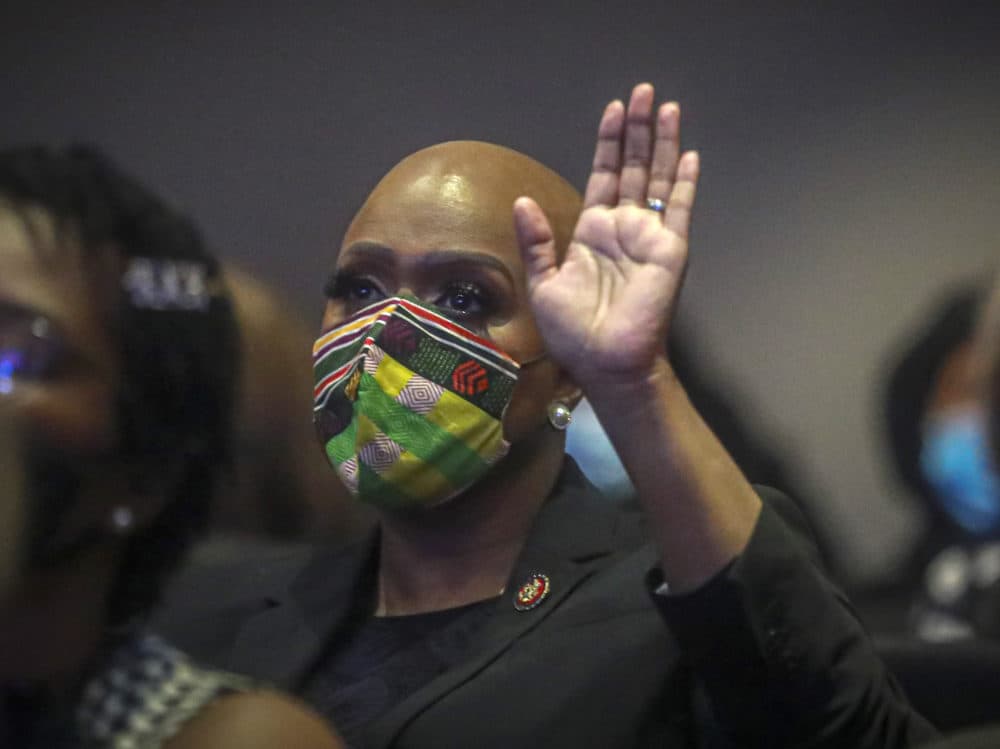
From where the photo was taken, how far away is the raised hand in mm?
1488

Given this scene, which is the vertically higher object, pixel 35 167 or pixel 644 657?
pixel 35 167

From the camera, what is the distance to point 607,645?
1692 mm

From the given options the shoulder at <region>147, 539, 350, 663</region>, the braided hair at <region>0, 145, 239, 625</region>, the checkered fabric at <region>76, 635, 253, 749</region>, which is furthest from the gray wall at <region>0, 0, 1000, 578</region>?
the checkered fabric at <region>76, 635, 253, 749</region>

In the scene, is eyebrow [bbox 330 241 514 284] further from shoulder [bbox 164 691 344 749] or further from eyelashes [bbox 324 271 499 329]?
shoulder [bbox 164 691 344 749]

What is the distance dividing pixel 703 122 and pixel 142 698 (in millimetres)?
1101

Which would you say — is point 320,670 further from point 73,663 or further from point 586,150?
point 586,150

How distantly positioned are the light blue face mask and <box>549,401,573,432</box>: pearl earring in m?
0.48

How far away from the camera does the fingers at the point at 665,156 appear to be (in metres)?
1.60

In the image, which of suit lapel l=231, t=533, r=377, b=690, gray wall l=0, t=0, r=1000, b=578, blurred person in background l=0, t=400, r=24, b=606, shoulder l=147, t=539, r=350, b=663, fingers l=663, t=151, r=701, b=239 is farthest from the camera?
gray wall l=0, t=0, r=1000, b=578

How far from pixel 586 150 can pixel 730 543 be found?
61 cm

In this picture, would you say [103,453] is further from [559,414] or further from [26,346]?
[559,414]

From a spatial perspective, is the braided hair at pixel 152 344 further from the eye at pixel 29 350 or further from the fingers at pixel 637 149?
the fingers at pixel 637 149

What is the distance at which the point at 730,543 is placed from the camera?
59.6 inches

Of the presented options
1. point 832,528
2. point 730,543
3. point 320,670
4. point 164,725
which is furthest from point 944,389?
point 164,725
